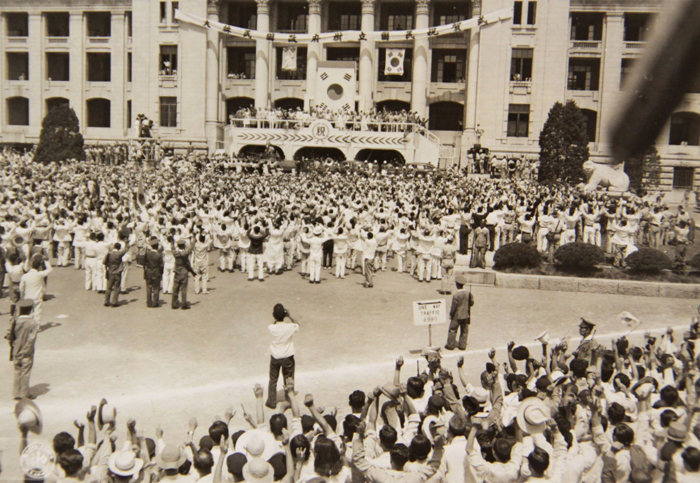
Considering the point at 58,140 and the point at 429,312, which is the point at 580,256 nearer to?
the point at 429,312

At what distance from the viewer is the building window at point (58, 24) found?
5772 cm

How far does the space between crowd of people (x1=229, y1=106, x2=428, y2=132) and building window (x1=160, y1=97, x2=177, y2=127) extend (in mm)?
9884

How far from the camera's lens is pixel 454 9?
52531 millimetres

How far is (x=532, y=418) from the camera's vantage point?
19.2 feet

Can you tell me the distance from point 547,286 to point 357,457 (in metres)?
13.8

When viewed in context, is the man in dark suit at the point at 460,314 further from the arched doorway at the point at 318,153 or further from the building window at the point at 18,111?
the building window at the point at 18,111

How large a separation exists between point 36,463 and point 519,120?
159 feet

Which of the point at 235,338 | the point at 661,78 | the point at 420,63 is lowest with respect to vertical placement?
the point at 235,338

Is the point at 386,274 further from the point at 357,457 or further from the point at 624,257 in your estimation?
the point at 357,457

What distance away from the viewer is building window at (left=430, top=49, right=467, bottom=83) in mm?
52375

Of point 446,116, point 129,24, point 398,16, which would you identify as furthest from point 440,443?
point 129,24

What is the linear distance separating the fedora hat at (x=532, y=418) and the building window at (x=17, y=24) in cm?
6364

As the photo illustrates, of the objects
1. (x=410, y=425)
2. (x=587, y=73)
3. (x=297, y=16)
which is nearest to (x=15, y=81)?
(x=297, y=16)

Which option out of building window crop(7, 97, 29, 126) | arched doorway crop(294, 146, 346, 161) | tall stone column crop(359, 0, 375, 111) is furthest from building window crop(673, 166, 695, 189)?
building window crop(7, 97, 29, 126)
